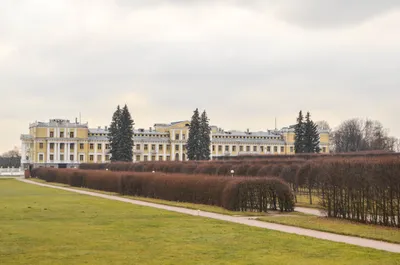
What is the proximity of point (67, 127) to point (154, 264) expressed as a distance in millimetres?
112972

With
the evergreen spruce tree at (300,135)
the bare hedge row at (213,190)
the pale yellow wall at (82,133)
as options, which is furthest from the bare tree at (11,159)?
the bare hedge row at (213,190)

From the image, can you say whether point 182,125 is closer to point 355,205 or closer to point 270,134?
point 270,134

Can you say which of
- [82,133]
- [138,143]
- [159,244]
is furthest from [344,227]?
[138,143]

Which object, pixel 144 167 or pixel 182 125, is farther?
pixel 182 125

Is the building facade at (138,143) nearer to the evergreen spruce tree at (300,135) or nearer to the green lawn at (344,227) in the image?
the evergreen spruce tree at (300,135)

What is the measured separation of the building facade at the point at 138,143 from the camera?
119812 mm

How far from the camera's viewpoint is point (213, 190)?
29.1 meters

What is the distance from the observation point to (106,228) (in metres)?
18.4

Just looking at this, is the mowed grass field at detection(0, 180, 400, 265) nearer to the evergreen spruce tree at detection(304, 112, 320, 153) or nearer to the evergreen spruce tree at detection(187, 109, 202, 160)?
the evergreen spruce tree at detection(304, 112, 320, 153)

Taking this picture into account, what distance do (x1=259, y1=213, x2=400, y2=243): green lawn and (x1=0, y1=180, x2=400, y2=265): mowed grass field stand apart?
6.80 ft

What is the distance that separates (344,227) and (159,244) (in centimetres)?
744

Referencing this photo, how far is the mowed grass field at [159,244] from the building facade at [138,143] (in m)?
102

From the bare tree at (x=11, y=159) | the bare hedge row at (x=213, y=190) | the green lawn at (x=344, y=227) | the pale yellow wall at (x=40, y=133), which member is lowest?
the green lawn at (x=344, y=227)

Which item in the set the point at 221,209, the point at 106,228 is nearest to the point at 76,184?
the point at 221,209
